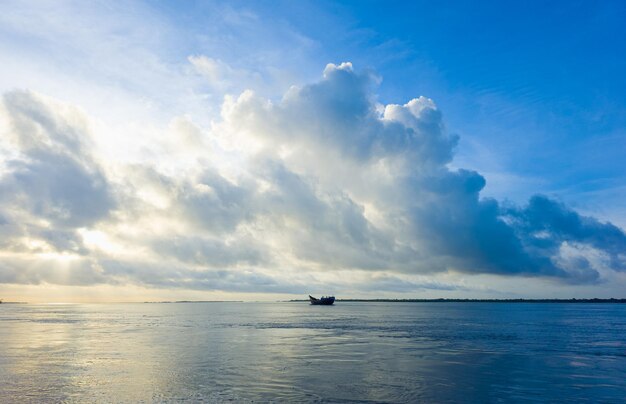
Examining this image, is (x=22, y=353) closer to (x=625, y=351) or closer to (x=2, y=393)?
(x=2, y=393)

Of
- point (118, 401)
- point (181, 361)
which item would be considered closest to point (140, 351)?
point (181, 361)

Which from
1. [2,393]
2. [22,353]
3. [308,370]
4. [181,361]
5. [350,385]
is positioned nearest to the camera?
[2,393]

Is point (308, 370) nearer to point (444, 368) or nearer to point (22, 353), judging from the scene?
point (444, 368)

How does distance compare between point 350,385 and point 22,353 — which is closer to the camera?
point 350,385

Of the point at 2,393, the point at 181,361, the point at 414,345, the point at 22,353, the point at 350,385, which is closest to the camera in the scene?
the point at 2,393

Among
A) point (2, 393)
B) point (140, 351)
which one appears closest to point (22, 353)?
point (140, 351)

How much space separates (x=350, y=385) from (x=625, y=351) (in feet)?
135

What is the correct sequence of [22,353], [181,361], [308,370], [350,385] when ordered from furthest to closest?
[22,353] → [181,361] → [308,370] → [350,385]

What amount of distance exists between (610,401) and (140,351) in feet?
153

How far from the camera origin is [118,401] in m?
29.5

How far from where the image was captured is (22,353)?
53031mm

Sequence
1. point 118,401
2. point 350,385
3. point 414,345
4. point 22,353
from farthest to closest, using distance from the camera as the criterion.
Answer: point 414,345 → point 22,353 → point 350,385 → point 118,401

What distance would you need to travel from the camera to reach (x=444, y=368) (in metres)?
42.3

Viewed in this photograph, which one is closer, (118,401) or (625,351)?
(118,401)
